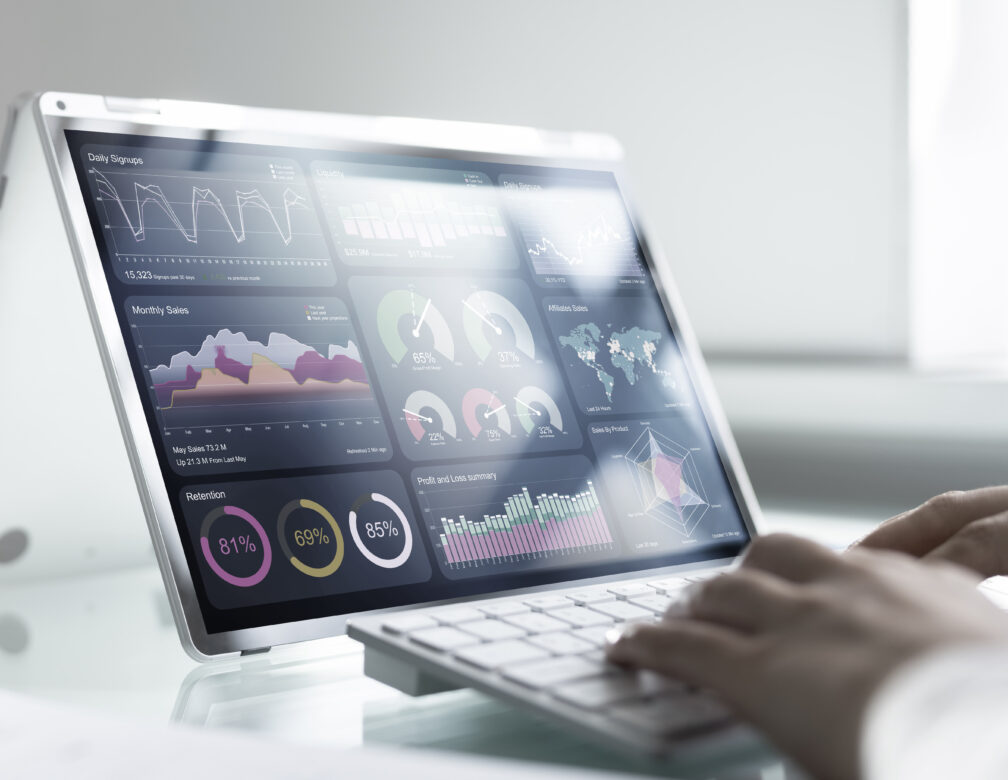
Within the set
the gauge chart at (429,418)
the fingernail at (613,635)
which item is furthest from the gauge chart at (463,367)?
the fingernail at (613,635)

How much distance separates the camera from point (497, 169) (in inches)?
31.9

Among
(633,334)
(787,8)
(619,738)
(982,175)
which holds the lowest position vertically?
(619,738)

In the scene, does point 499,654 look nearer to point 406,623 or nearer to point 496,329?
point 406,623

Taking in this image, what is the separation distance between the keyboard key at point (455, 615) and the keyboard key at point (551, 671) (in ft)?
0.25

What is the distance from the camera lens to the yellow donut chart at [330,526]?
59cm

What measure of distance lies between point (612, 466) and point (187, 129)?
0.37m

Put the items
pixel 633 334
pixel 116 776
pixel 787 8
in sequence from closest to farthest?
pixel 116 776, pixel 633 334, pixel 787 8

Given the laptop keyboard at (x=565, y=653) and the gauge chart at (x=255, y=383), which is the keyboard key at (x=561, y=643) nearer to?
the laptop keyboard at (x=565, y=653)

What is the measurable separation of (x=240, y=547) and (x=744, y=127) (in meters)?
1.22

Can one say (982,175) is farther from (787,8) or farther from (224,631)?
(224,631)

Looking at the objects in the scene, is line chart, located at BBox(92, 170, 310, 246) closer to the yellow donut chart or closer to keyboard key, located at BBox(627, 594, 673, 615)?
the yellow donut chart

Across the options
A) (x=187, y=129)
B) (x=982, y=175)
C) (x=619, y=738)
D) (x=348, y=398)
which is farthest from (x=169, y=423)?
(x=982, y=175)

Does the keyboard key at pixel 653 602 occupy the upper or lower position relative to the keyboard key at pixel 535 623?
lower

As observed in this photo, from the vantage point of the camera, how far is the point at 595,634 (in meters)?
0.50
